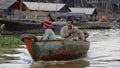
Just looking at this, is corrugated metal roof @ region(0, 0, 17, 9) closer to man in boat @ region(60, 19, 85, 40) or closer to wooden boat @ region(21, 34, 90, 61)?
man in boat @ region(60, 19, 85, 40)

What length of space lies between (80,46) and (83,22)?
35.6 meters

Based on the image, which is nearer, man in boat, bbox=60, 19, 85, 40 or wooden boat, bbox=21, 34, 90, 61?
wooden boat, bbox=21, 34, 90, 61

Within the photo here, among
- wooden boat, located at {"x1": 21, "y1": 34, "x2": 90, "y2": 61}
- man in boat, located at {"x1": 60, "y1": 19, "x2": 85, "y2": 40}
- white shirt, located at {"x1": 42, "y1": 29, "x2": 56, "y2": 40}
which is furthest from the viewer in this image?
man in boat, located at {"x1": 60, "y1": 19, "x2": 85, "y2": 40}

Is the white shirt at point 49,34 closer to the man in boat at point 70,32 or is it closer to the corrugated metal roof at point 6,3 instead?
the man in boat at point 70,32

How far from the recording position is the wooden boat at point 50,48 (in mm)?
12859

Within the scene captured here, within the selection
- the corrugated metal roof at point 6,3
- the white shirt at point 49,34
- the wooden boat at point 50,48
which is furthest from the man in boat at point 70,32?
the corrugated metal roof at point 6,3

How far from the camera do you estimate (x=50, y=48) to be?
13180 mm

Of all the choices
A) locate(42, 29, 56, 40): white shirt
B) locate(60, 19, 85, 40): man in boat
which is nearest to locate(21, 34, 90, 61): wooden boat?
locate(60, 19, 85, 40): man in boat

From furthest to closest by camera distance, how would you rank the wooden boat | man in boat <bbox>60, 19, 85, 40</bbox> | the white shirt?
man in boat <bbox>60, 19, 85, 40</bbox>, the white shirt, the wooden boat

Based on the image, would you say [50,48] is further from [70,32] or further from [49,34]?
[70,32]

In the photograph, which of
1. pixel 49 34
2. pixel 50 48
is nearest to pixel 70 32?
pixel 49 34

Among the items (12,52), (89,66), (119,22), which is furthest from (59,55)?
(119,22)

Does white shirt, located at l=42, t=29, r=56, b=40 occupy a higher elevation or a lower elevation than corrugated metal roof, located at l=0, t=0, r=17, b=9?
higher

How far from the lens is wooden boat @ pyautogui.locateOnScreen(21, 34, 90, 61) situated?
12.9 m
